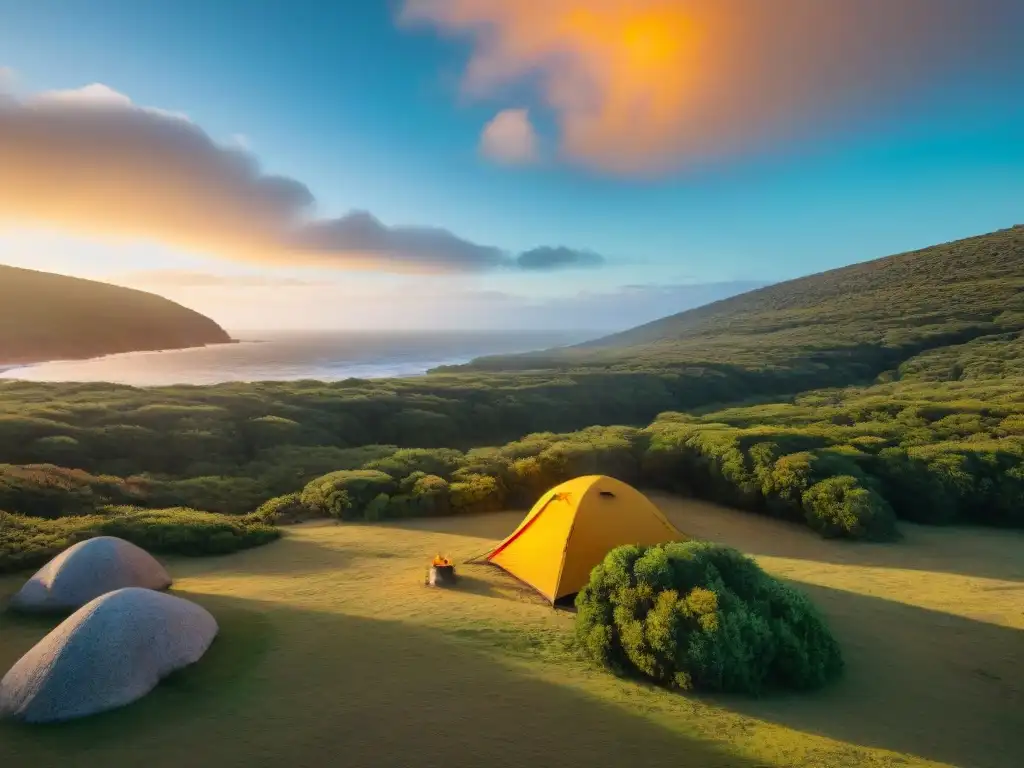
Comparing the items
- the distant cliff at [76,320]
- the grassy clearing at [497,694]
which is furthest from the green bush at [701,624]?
the distant cliff at [76,320]

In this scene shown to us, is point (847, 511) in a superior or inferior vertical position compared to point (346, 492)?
superior

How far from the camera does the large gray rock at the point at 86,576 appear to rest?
11.6m

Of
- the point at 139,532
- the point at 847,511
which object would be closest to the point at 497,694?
the point at 139,532

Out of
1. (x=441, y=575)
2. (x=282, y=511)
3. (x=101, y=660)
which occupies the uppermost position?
(x=101, y=660)

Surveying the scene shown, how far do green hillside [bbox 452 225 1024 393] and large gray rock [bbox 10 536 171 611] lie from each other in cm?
5397

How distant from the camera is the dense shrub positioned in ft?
50.0

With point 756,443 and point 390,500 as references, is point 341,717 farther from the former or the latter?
point 756,443

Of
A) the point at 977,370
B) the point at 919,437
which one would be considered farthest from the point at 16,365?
the point at 977,370

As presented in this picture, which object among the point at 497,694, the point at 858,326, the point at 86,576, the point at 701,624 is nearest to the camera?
the point at 497,694

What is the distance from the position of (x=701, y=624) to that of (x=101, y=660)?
→ 882 cm

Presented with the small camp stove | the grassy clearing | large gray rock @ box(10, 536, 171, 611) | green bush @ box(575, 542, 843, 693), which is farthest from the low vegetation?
green bush @ box(575, 542, 843, 693)

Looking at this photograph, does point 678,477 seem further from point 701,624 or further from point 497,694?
point 497,694

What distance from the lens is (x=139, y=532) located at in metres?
17.5

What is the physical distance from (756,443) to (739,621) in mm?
16286
